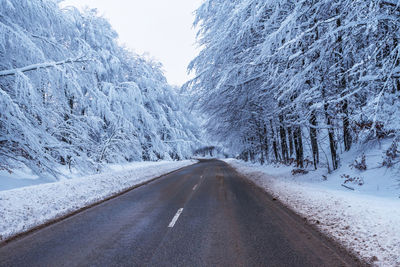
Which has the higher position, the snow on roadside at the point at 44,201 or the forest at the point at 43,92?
the forest at the point at 43,92

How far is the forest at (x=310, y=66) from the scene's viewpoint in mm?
5941

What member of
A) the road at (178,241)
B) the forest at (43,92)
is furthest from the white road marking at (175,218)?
the forest at (43,92)

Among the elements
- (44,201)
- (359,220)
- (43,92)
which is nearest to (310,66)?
(359,220)

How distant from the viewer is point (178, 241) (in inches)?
181

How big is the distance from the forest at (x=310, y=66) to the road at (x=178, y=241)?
2.92 m

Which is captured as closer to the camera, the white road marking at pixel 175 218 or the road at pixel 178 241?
the road at pixel 178 241

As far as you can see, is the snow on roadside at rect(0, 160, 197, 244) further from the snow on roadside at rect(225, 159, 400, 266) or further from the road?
the snow on roadside at rect(225, 159, 400, 266)

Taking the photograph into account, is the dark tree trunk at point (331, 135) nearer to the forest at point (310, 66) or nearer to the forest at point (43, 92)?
the forest at point (310, 66)

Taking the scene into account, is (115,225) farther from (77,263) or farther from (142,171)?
(142,171)

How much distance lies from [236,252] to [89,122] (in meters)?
10.9

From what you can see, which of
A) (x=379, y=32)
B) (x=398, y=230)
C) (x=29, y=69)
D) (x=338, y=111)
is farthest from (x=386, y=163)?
(x=29, y=69)

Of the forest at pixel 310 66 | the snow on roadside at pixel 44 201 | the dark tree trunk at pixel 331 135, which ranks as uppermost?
the forest at pixel 310 66

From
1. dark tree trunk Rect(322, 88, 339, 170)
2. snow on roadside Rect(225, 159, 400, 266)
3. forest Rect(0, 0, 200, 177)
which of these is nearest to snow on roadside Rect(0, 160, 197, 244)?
forest Rect(0, 0, 200, 177)

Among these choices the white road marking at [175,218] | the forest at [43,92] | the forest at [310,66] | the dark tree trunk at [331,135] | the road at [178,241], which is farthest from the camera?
the dark tree trunk at [331,135]
